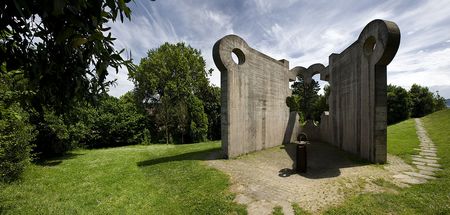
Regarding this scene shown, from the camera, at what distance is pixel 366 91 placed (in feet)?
31.3

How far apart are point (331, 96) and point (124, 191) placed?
485 inches

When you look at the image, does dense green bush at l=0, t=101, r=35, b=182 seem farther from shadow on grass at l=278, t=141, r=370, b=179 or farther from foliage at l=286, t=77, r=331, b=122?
foliage at l=286, t=77, r=331, b=122

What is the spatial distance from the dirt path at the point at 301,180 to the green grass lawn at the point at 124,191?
59 centimetres

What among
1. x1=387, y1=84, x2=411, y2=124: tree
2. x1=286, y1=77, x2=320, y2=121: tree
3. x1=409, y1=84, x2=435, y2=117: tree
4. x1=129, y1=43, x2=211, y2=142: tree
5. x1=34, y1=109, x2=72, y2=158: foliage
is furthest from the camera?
x1=286, y1=77, x2=320, y2=121: tree

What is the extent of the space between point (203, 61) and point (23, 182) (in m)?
22.2

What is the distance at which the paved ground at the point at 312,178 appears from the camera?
5762mm

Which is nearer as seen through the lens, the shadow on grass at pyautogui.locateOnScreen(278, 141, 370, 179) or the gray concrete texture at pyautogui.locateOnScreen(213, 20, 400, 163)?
the shadow on grass at pyautogui.locateOnScreen(278, 141, 370, 179)

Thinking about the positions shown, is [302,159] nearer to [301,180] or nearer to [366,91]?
[301,180]

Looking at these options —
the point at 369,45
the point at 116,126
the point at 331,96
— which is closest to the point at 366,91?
the point at 369,45

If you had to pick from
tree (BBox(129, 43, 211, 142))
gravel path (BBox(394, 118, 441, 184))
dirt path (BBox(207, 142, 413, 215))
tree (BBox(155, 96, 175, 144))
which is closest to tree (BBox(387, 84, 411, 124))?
gravel path (BBox(394, 118, 441, 184))

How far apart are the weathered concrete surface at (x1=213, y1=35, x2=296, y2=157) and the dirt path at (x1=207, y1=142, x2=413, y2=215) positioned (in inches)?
48.7

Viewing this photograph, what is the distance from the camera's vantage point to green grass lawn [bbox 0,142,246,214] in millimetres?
5664

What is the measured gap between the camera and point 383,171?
25.6 ft

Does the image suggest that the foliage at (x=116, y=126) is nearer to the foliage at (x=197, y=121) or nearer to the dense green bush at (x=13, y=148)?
the foliage at (x=197, y=121)
